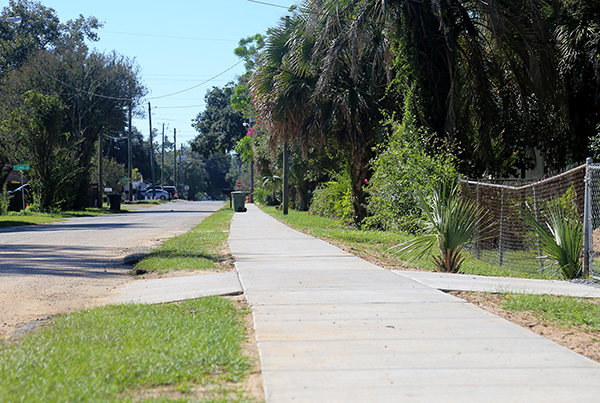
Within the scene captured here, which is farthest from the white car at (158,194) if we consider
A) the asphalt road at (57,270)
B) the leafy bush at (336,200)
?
the asphalt road at (57,270)

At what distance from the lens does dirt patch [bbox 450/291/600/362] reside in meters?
4.71

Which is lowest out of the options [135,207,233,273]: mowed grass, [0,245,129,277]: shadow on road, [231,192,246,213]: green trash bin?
[0,245,129,277]: shadow on road

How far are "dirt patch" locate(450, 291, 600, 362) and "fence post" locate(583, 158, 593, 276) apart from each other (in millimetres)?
2196

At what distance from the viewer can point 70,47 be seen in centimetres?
3728

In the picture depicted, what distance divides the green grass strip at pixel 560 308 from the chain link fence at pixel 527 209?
1845mm

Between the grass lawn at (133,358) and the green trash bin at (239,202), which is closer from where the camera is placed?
the grass lawn at (133,358)

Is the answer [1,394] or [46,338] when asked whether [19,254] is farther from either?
[1,394]

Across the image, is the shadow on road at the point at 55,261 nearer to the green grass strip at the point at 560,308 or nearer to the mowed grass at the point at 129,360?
the mowed grass at the point at 129,360

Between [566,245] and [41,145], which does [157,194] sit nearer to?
[41,145]

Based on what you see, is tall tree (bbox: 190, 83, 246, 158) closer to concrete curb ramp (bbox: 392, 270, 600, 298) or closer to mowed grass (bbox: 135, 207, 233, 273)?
mowed grass (bbox: 135, 207, 233, 273)

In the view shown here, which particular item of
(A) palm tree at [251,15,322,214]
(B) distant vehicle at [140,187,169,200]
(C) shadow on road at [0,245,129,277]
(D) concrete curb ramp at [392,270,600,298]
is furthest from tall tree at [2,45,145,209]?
(B) distant vehicle at [140,187,169,200]

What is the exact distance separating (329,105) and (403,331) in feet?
44.2

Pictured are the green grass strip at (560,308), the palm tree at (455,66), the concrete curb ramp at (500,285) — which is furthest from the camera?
the palm tree at (455,66)

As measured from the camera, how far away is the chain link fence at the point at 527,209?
8.62 meters
